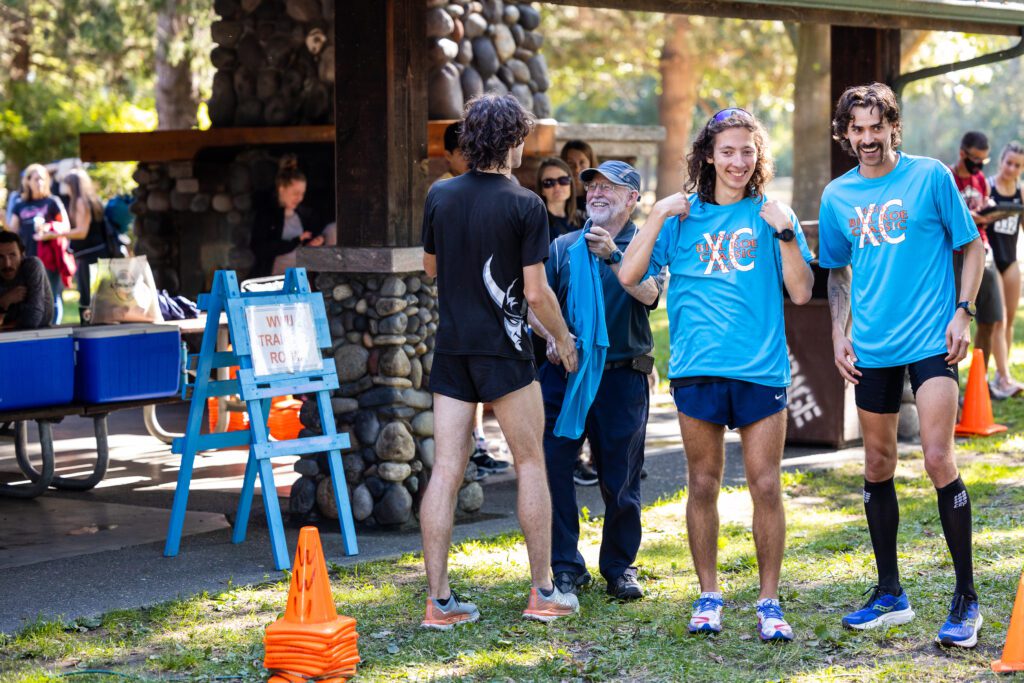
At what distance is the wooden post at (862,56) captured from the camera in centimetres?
970

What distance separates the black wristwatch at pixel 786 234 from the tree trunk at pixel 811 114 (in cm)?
1679

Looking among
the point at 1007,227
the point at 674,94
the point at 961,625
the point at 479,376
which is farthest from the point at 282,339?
the point at 674,94

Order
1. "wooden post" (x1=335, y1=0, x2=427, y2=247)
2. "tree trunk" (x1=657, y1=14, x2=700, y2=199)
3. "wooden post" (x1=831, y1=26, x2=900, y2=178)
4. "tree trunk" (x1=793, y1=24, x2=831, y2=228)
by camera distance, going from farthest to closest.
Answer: "tree trunk" (x1=657, y1=14, x2=700, y2=199)
"tree trunk" (x1=793, y1=24, x2=831, y2=228)
"wooden post" (x1=831, y1=26, x2=900, y2=178)
"wooden post" (x1=335, y1=0, x2=427, y2=247)

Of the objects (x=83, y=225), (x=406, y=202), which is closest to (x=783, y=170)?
(x=83, y=225)

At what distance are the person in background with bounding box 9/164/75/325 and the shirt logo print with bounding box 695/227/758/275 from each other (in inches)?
396

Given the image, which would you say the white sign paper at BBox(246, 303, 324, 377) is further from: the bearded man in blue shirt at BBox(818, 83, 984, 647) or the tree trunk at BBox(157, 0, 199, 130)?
the tree trunk at BBox(157, 0, 199, 130)

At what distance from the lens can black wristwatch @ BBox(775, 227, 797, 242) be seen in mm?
5023

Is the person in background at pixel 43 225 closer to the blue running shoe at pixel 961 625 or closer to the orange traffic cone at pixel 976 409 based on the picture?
the orange traffic cone at pixel 976 409

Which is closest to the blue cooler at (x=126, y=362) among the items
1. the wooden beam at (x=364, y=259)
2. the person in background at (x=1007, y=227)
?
the wooden beam at (x=364, y=259)

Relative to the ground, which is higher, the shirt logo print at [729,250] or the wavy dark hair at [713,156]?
the wavy dark hair at [713,156]

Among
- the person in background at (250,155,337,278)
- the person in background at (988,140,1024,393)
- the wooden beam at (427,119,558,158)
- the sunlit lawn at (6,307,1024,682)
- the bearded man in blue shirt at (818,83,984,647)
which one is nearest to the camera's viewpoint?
the sunlit lawn at (6,307,1024,682)

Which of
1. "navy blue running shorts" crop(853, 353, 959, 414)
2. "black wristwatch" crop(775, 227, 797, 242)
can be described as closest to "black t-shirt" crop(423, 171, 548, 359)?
"black wristwatch" crop(775, 227, 797, 242)

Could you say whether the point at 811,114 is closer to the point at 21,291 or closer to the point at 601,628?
the point at 21,291

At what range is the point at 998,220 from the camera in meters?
11.2
